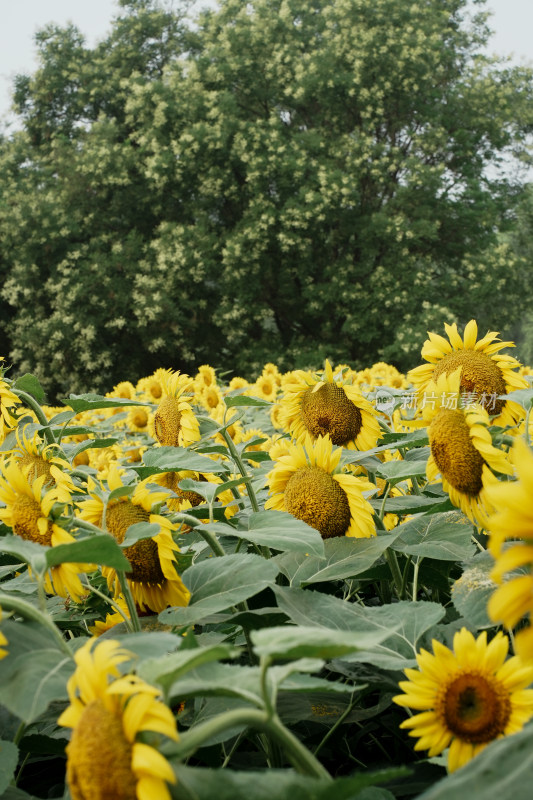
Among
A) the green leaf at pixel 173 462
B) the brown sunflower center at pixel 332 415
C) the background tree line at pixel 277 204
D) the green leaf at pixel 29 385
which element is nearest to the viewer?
the green leaf at pixel 173 462

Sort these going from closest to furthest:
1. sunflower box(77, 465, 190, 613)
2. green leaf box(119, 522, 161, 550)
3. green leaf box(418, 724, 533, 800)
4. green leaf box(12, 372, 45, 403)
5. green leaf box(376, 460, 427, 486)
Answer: green leaf box(418, 724, 533, 800)
green leaf box(119, 522, 161, 550)
sunflower box(77, 465, 190, 613)
green leaf box(376, 460, 427, 486)
green leaf box(12, 372, 45, 403)

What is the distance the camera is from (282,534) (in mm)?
962

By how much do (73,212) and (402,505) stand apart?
1709 cm

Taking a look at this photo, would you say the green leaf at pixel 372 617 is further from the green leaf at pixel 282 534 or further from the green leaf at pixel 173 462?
the green leaf at pixel 173 462

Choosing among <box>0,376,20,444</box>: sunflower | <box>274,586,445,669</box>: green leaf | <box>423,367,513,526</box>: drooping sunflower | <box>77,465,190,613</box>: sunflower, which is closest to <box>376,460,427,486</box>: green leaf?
<box>423,367,513,526</box>: drooping sunflower

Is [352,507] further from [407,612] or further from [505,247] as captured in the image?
[505,247]

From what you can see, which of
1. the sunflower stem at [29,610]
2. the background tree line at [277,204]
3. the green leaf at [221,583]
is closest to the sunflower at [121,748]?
the sunflower stem at [29,610]

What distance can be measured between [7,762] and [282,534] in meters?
0.44

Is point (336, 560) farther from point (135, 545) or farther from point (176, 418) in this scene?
point (176, 418)

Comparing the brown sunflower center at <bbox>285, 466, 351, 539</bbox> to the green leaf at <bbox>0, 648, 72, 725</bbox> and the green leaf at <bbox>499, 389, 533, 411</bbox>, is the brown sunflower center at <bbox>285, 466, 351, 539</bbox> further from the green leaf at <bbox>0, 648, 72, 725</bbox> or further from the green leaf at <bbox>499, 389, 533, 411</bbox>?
the green leaf at <bbox>0, 648, 72, 725</bbox>

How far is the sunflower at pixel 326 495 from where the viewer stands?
44.8 inches

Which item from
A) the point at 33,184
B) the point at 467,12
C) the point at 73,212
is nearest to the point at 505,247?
the point at 467,12

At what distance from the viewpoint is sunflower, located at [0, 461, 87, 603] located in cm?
87

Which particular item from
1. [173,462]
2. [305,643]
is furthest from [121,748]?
[173,462]
